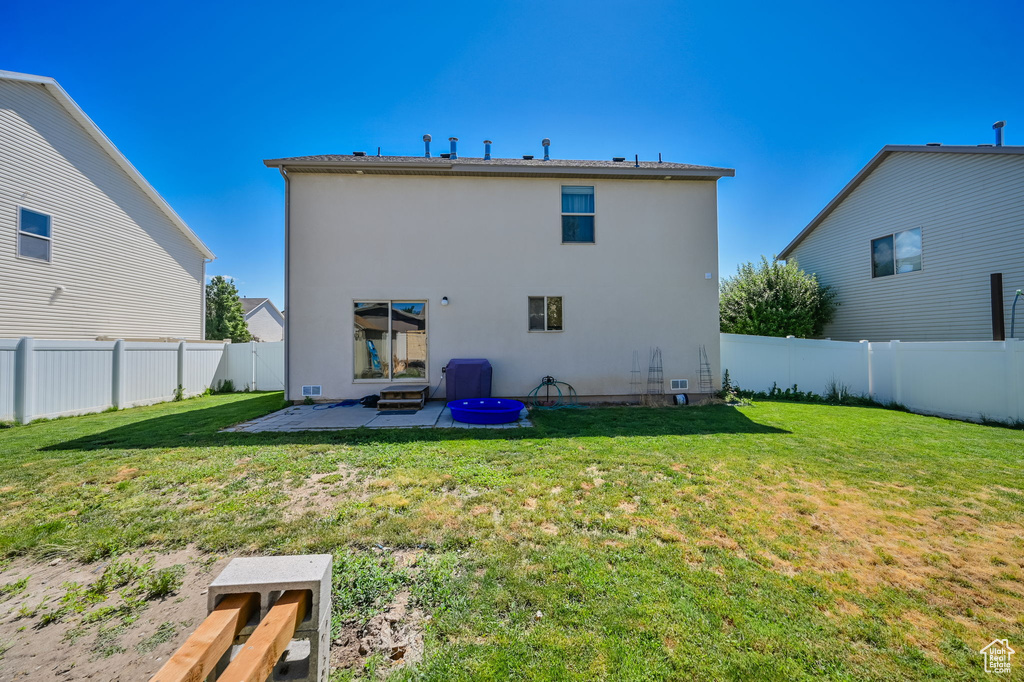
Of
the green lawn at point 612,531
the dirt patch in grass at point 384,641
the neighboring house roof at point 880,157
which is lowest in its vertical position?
the dirt patch in grass at point 384,641

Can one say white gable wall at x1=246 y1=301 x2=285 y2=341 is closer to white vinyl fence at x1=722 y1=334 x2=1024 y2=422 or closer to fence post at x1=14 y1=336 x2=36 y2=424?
fence post at x1=14 y1=336 x2=36 y2=424

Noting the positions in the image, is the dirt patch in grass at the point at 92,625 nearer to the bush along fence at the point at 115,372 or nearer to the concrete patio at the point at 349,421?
the concrete patio at the point at 349,421

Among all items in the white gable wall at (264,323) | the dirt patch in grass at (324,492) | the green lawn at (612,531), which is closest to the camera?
the green lawn at (612,531)

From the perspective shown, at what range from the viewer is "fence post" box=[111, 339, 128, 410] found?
880 cm

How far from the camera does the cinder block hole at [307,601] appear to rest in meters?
1.42

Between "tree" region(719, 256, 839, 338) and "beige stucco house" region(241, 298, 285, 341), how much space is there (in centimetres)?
3484

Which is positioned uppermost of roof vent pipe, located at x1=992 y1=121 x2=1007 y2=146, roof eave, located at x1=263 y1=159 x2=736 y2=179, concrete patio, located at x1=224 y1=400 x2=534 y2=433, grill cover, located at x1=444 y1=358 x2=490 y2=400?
roof vent pipe, located at x1=992 y1=121 x2=1007 y2=146

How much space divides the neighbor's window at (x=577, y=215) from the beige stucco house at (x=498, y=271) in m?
0.03

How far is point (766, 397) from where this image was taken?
988cm

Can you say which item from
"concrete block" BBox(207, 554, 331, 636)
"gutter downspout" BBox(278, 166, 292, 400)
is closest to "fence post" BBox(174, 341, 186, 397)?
"gutter downspout" BBox(278, 166, 292, 400)

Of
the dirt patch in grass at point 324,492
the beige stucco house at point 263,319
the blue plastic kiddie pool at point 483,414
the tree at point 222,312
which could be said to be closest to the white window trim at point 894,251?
the blue plastic kiddie pool at point 483,414

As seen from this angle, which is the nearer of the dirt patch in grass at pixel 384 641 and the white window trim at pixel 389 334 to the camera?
the dirt patch in grass at pixel 384 641

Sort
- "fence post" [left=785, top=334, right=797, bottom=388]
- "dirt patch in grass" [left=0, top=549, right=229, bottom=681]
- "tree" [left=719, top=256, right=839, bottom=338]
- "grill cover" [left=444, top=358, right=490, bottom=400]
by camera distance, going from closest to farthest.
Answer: "dirt patch in grass" [left=0, top=549, right=229, bottom=681] → "grill cover" [left=444, top=358, right=490, bottom=400] → "fence post" [left=785, top=334, right=797, bottom=388] → "tree" [left=719, top=256, right=839, bottom=338]

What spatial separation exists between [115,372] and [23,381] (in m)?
1.78
